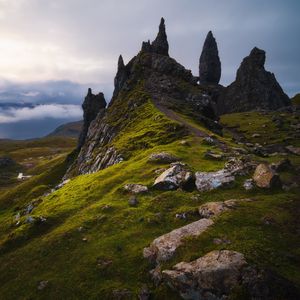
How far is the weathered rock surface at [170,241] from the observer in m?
31.4

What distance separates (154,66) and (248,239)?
11216 cm

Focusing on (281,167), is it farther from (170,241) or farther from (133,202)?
(170,241)

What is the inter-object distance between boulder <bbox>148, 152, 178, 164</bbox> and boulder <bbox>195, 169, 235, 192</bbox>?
29.8ft

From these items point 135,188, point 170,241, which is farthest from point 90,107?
point 170,241

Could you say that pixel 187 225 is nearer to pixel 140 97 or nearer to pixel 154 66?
pixel 140 97

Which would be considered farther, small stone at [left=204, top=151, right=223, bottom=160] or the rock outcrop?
the rock outcrop

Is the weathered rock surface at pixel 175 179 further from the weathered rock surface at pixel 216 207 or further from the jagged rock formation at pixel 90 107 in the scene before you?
the jagged rock formation at pixel 90 107

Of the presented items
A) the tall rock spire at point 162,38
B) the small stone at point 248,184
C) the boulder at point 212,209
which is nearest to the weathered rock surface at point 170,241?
the boulder at point 212,209

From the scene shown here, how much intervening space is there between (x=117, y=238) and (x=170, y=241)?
6330 mm

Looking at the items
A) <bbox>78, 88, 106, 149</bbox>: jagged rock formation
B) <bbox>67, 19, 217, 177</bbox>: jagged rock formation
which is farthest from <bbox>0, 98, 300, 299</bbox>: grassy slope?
<bbox>78, 88, 106, 149</bbox>: jagged rock formation

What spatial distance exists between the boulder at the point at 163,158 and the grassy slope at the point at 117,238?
2.89 metres

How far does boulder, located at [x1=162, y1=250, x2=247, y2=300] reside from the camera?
26.1 m

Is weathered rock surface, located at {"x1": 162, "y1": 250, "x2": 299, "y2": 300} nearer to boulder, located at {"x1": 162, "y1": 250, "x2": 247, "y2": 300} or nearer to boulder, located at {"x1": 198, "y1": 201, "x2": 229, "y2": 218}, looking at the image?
boulder, located at {"x1": 162, "y1": 250, "x2": 247, "y2": 300}

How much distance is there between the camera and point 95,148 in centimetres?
10962
